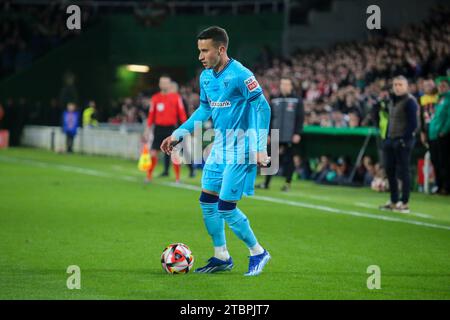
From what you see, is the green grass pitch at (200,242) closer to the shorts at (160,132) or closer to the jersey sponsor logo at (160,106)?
the shorts at (160,132)

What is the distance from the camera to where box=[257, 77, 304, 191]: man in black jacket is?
67.4 feet

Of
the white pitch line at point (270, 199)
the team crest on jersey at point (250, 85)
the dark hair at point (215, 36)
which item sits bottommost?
the white pitch line at point (270, 199)

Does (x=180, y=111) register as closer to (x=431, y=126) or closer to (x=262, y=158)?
(x=431, y=126)

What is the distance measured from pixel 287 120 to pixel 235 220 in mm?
11272

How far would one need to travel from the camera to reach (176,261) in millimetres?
→ 9812

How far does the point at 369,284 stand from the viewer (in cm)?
920

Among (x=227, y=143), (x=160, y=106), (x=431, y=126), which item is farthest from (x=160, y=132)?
(x=227, y=143)

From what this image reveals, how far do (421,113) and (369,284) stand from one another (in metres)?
10.4

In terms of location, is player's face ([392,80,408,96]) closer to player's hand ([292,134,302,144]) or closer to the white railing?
player's hand ([292,134,302,144])

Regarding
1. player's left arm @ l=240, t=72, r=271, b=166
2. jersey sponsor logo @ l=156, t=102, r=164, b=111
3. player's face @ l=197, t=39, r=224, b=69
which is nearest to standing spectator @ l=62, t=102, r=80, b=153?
jersey sponsor logo @ l=156, t=102, r=164, b=111

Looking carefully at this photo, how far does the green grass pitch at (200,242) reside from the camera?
29.5 ft

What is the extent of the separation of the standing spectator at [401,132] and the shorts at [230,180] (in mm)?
6649

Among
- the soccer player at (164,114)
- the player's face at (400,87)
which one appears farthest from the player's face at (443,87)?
the soccer player at (164,114)
